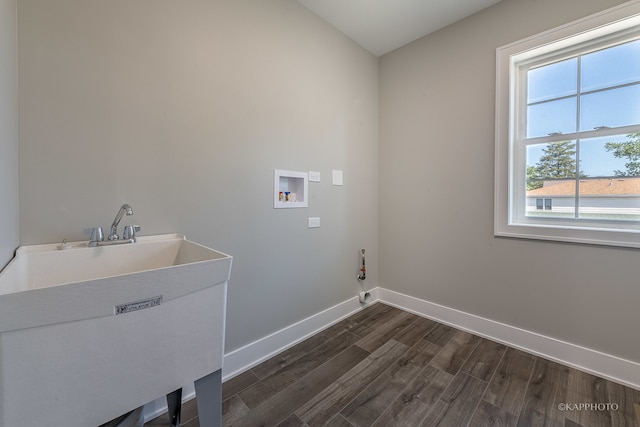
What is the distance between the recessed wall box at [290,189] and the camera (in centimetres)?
187

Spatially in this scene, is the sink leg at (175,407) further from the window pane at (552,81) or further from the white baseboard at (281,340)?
the window pane at (552,81)

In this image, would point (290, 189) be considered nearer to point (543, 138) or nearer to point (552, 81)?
point (543, 138)

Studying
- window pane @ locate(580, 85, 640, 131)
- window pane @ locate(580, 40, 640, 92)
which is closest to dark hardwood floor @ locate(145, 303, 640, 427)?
window pane @ locate(580, 85, 640, 131)

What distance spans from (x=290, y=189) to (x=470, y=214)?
1564 mm

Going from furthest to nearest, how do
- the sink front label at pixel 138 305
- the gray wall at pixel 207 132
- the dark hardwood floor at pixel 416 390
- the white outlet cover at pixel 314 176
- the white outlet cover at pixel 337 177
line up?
1. the white outlet cover at pixel 337 177
2. the white outlet cover at pixel 314 176
3. the dark hardwood floor at pixel 416 390
4. the gray wall at pixel 207 132
5. the sink front label at pixel 138 305

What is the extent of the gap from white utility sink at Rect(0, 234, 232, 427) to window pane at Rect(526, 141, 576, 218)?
90.4 inches

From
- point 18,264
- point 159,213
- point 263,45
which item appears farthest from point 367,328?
point 263,45

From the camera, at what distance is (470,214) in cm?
217

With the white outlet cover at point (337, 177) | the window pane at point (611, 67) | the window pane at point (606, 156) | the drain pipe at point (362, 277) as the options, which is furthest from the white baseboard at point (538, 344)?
the window pane at point (611, 67)

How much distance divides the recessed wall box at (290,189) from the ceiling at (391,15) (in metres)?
1.37

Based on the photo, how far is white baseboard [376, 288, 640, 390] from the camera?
1569 mm

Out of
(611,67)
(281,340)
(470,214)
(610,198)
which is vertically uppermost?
(611,67)

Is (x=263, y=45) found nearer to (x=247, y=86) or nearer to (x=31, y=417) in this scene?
(x=247, y=86)

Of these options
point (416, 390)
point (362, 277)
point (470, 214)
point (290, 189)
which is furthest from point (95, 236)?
point (470, 214)
